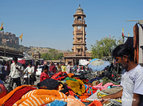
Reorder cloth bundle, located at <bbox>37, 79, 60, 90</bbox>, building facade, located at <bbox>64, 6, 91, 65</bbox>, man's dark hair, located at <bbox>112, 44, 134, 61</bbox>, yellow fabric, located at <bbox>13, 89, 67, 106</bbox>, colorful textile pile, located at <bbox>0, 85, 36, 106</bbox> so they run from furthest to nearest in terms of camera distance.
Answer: building facade, located at <bbox>64, 6, 91, 65</bbox>, cloth bundle, located at <bbox>37, 79, 60, 90</bbox>, colorful textile pile, located at <bbox>0, 85, 36, 106</bbox>, yellow fabric, located at <bbox>13, 89, 67, 106</bbox>, man's dark hair, located at <bbox>112, 44, 134, 61</bbox>

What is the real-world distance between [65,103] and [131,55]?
1910mm

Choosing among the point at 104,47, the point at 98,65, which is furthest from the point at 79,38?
the point at 98,65

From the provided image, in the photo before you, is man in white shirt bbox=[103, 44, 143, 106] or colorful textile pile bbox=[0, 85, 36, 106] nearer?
man in white shirt bbox=[103, 44, 143, 106]

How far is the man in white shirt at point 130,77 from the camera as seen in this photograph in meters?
2.31

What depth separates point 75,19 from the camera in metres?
82.8

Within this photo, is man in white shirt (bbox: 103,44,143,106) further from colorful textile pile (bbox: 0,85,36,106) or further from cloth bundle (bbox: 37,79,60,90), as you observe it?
cloth bundle (bbox: 37,79,60,90)

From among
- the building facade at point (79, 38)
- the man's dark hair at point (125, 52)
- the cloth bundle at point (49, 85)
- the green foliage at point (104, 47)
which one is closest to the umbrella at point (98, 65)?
the cloth bundle at point (49, 85)

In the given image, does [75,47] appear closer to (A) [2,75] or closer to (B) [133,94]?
(A) [2,75]

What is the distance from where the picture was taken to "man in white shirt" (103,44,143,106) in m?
2.31

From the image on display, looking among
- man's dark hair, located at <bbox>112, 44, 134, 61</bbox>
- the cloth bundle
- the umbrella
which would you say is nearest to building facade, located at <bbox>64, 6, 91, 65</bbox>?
the umbrella

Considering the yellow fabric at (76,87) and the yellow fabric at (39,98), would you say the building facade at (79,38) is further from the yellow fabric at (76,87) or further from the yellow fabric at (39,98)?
the yellow fabric at (39,98)

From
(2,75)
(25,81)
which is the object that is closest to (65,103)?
(25,81)

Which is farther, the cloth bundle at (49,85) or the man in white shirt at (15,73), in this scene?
the man in white shirt at (15,73)

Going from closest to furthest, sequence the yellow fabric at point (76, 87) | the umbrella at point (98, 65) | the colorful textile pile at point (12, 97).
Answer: the colorful textile pile at point (12, 97) → the yellow fabric at point (76, 87) → the umbrella at point (98, 65)
